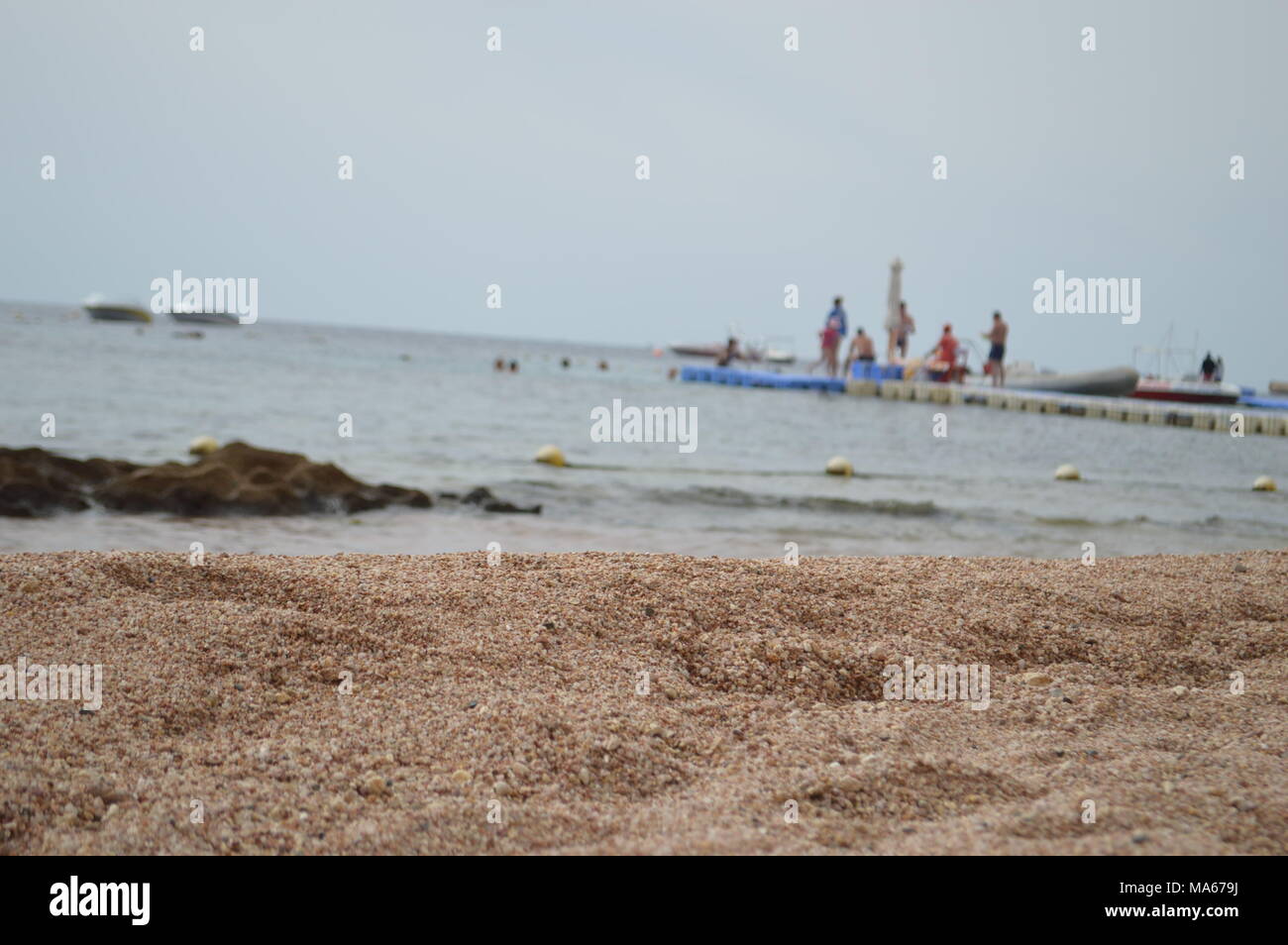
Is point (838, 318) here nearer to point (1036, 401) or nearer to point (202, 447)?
point (1036, 401)

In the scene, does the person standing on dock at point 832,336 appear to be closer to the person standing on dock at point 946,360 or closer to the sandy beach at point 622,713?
the person standing on dock at point 946,360

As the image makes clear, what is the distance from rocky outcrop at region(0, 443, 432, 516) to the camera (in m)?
7.51

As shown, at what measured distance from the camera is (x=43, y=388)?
17.4 m

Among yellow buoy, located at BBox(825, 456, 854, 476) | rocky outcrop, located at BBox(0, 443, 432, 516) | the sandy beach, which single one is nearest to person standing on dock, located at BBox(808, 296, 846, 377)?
yellow buoy, located at BBox(825, 456, 854, 476)

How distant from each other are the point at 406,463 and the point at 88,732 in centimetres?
929

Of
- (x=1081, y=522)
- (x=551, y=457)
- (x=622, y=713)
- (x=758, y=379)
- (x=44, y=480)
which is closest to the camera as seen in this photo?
(x=622, y=713)

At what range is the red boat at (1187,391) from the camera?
91.2ft

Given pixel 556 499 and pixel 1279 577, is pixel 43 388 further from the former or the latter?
pixel 1279 577

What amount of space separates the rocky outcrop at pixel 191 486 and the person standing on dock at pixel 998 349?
2050cm

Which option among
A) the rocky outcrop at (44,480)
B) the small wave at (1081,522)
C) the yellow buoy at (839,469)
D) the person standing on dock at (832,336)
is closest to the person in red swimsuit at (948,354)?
the person standing on dock at (832,336)

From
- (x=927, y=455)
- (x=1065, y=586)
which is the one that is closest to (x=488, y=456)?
(x=927, y=455)

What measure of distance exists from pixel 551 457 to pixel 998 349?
60.0 feet

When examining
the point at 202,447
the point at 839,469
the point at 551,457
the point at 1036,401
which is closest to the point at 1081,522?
the point at 839,469

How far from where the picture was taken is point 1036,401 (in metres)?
23.7
